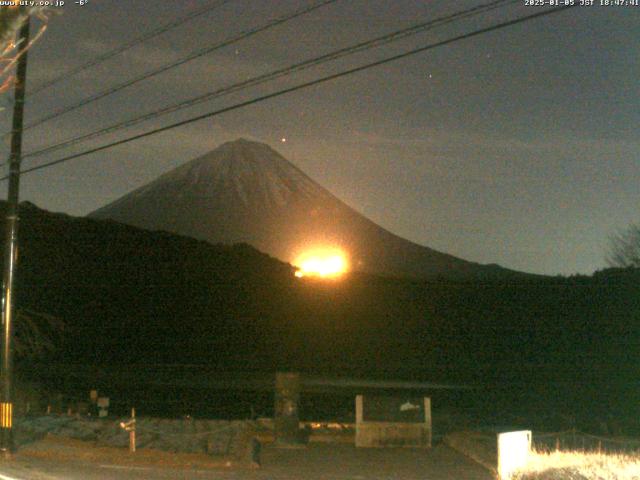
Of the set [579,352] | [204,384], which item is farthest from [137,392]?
[579,352]

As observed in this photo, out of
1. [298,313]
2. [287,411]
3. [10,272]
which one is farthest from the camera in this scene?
[298,313]

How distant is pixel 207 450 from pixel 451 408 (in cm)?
2890

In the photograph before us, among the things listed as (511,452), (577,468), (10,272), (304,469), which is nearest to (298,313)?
(304,469)

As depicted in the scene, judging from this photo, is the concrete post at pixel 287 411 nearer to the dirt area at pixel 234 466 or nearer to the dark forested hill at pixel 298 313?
the dirt area at pixel 234 466

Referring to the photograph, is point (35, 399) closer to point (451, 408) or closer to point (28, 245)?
point (451, 408)

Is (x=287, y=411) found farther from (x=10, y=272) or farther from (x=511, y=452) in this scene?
(x=511, y=452)

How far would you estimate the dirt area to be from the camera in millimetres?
16938

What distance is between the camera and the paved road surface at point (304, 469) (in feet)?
53.7

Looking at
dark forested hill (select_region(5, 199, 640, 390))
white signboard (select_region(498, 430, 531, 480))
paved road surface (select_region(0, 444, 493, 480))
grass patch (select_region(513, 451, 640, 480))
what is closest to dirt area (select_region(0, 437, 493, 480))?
paved road surface (select_region(0, 444, 493, 480))

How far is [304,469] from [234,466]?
1.61 meters

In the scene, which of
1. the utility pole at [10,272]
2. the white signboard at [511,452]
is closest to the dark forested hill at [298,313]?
the utility pole at [10,272]

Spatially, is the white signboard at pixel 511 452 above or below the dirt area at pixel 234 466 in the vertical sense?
above

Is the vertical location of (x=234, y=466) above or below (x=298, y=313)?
below

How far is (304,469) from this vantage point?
19031mm
